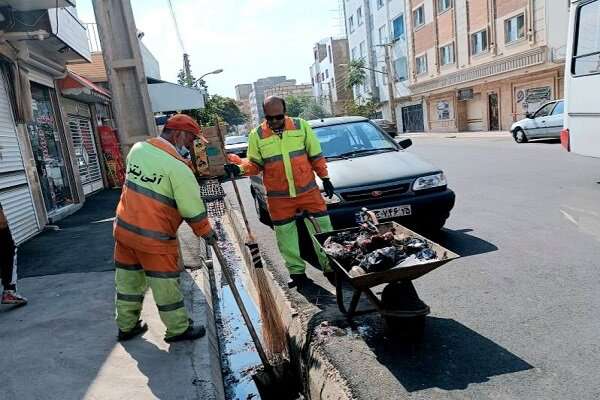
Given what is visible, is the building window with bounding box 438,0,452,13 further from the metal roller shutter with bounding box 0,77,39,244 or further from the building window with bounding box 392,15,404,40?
the metal roller shutter with bounding box 0,77,39,244

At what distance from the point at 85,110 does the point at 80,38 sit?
4.80 meters

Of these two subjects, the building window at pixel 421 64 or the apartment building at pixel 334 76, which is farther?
the apartment building at pixel 334 76

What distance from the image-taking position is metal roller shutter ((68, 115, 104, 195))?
12.8m

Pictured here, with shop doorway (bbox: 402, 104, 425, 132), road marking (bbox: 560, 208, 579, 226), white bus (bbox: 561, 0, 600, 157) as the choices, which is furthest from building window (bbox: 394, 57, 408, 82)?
road marking (bbox: 560, 208, 579, 226)

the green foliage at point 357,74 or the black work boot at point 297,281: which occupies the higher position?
the green foliage at point 357,74

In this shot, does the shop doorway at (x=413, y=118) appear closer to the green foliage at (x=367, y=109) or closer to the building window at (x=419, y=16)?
the green foliage at (x=367, y=109)

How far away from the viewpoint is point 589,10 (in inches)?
278

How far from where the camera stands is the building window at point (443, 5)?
30.0 m

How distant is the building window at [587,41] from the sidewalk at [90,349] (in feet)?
20.9

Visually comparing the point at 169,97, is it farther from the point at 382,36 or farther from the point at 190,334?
the point at 382,36

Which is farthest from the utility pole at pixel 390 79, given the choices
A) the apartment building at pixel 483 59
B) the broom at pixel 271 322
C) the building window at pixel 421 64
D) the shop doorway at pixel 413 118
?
the broom at pixel 271 322

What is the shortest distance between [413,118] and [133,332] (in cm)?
3836

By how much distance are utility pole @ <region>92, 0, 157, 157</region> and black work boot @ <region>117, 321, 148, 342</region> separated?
182cm

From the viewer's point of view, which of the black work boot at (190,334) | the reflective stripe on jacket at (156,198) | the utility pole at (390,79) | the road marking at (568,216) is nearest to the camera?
the reflective stripe on jacket at (156,198)
